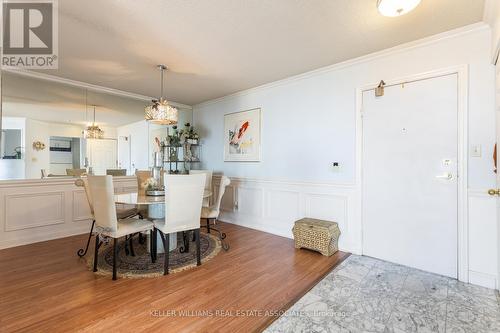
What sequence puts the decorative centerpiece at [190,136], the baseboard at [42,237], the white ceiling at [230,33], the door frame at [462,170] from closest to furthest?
the white ceiling at [230,33], the door frame at [462,170], the baseboard at [42,237], the decorative centerpiece at [190,136]

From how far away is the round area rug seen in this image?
236 centimetres

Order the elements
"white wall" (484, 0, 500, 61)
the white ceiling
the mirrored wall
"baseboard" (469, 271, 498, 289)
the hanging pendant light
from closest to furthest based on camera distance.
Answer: "white wall" (484, 0, 500, 61) → the white ceiling → "baseboard" (469, 271, 498, 289) → the mirrored wall → the hanging pendant light

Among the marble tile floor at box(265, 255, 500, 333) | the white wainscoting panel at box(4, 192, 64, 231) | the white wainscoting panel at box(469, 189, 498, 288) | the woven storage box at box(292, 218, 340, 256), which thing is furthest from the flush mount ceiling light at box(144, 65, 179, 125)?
the white wainscoting panel at box(469, 189, 498, 288)

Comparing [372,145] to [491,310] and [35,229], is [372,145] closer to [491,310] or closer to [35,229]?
[491,310]

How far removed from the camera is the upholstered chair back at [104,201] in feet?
7.28

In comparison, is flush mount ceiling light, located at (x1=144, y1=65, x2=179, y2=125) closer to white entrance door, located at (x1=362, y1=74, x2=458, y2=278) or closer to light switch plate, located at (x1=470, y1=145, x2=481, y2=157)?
white entrance door, located at (x1=362, y1=74, x2=458, y2=278)

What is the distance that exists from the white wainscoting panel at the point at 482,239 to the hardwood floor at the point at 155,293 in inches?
47.2

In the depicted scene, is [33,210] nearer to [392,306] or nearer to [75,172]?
[75,172]

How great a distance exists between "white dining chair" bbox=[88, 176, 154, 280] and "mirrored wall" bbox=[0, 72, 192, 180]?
1730 mm

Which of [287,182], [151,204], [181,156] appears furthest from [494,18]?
[181,156]

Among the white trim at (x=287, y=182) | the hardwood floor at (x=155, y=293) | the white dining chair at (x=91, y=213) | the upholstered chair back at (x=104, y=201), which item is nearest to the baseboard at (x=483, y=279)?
the hardwood floor at (x=155, y=293)

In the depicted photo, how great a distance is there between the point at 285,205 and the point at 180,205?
5.81ft

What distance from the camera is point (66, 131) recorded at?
369cm

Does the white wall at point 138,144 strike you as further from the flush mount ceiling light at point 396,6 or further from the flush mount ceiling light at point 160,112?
the flush mount ceiling light at point 396,6
